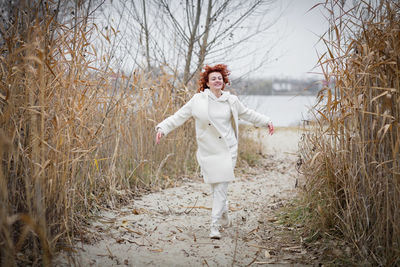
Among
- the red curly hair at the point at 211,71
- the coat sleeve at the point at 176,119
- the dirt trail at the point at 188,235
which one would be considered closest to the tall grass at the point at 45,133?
the dirt trail at the point at 188,235

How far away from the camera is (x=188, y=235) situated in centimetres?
294

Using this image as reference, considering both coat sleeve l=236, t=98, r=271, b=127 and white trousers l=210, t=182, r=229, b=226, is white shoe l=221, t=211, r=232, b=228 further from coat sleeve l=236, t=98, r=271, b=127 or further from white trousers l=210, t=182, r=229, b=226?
coat sleeve l=236, t=98, r=271, b=127

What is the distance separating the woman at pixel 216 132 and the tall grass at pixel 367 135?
0.79 meters

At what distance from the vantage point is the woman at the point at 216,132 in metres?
2.98

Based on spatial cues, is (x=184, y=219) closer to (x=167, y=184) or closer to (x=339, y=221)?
(x=167, y=184)

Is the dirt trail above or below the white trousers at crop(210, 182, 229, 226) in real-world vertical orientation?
below

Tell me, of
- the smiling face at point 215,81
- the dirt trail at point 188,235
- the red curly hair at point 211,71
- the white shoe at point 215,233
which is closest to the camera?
the dirt trail at point 188,235

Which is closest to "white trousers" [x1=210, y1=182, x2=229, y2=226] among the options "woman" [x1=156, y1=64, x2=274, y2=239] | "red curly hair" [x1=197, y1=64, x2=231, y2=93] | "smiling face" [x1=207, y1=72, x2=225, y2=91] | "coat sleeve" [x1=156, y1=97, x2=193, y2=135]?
"woman" [x1=156, y1=64, x2=274, y2=239]

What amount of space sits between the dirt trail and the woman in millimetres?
235

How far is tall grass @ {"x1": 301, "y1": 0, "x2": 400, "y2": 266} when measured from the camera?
2100 mm

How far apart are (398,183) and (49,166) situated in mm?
2102

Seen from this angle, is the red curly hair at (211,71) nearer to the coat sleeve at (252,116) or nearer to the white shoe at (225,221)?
the coat sleeve at (252,116)

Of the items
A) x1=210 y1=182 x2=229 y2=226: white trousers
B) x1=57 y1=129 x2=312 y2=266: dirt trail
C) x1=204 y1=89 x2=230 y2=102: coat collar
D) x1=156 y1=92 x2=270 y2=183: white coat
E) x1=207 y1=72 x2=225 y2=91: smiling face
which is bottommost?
x1=57 y1=129 x2=312 y2=266: dirt trail

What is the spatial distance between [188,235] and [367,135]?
159 centimetres
